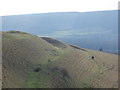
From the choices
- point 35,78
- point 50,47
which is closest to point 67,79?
point 35,78

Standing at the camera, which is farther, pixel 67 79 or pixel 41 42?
pixel 41 42

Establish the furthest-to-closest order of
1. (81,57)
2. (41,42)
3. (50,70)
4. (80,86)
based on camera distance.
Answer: (41,42) → (81,57) → (50,70) → (80,86)

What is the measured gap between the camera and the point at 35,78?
96.6ft

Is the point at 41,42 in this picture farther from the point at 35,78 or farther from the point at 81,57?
the point at 35,78

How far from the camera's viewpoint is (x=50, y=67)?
32.0 meters

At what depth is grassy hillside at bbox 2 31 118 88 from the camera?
95.1 ft

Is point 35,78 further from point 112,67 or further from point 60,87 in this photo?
point 112,67

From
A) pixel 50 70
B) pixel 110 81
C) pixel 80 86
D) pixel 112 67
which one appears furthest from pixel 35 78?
pixel 112 67

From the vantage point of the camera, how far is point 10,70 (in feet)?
97.2

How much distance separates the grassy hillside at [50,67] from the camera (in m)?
29.0

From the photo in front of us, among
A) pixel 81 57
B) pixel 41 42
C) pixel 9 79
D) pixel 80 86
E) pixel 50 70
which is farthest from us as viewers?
pixel 41 42

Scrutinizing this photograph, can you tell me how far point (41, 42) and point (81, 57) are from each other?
7.07 m

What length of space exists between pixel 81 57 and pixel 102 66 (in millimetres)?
3452

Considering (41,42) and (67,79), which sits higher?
(41,42)
